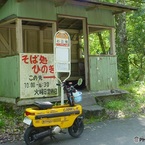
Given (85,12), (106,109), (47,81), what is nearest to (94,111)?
(106,109)

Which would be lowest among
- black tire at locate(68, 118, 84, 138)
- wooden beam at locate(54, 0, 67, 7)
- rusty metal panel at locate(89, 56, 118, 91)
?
black tire at locate(68, 118, 84, 138)

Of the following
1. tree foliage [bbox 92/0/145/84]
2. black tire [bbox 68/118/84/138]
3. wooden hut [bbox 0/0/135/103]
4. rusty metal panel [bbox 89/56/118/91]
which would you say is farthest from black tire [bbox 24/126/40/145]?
tree foliage [bbox 92/0/145/84]

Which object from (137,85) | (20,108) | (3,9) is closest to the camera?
(20,108)

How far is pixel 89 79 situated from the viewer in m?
10.0

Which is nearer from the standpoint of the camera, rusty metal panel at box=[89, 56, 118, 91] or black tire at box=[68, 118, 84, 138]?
black tire at box=[68, 118, 84, 138]

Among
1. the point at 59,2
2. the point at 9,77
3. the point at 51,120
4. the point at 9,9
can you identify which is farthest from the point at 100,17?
the point at 51,120

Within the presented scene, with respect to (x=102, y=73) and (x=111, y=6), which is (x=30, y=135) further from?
(x=111, y=6)

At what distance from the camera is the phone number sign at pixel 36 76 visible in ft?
27.1

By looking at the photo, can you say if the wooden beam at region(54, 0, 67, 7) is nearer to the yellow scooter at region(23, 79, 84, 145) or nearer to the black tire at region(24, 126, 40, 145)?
the yellow scooter at region(23, 79, 84, 145)

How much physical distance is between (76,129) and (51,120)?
88 centimetres

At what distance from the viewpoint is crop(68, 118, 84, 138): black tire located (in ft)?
21.2

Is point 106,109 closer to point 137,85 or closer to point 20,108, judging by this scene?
point 20,108

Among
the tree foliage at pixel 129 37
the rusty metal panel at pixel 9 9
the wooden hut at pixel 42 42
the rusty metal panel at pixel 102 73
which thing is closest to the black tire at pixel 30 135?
the wooden hut at pixel 42 42

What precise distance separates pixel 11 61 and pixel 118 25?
7.78m
